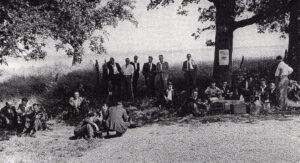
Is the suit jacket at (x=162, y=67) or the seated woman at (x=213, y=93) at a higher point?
the suit jacket at (x=162, y=67)

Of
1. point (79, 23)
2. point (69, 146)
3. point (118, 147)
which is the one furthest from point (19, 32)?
point (118, 147)

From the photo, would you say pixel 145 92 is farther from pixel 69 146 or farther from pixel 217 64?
pixel 69 146

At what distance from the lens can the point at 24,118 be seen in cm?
1476

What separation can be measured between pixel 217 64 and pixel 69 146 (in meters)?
8.90

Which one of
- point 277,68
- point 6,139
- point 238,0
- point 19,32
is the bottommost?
point 6,139

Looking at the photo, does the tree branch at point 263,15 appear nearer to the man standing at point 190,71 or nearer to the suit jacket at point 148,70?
the man standing at point 190,71

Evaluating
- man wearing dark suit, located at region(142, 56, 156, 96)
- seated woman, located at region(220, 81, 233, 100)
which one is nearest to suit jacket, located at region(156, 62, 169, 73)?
man wearing dark suit, located at region(142, 56, 156, 96)

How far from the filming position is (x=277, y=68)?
16250 mm

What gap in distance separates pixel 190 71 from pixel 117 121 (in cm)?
626

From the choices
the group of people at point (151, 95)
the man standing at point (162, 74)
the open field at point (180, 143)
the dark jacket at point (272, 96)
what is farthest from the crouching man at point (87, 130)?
the dark jacket at point (272, 96)

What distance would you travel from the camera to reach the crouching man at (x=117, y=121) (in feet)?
42.7

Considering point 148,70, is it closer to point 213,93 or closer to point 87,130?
point 213,93

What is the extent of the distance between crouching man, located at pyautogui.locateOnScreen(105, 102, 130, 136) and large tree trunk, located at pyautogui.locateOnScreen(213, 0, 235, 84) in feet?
21.9

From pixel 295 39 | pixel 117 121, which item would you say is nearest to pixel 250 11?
pixel 295 39
